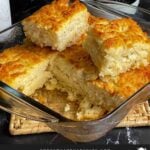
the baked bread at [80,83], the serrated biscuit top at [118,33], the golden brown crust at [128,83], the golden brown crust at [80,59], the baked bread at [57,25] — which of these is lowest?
the baked bread at [80,83]

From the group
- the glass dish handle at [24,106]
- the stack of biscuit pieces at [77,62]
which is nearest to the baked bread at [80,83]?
the stack of biscuit pieces at [77,62]

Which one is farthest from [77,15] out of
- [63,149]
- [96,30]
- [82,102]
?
[63,149]

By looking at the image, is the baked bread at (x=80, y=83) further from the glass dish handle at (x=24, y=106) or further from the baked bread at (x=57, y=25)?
the glass dish handle at (x=24, y=106)

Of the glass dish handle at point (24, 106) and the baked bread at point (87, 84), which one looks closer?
the glass dish handle at point (24, 106)

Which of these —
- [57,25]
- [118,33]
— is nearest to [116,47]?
[118,33]

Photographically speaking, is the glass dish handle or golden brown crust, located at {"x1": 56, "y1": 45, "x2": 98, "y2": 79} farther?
golden brown crust, located at {"x1": 56, "y1": 45, "x2": 98, "y2": 79}

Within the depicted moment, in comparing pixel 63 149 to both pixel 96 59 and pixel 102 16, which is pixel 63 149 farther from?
pixel 102 16

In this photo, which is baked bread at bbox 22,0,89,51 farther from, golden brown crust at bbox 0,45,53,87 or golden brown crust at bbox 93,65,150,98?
golden brown crust at bbox 93,65,150,98

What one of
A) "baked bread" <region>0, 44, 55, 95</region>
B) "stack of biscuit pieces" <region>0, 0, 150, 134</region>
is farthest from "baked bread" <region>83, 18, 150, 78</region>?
"baked bread" <region>0, 44, 55, 95</region>
